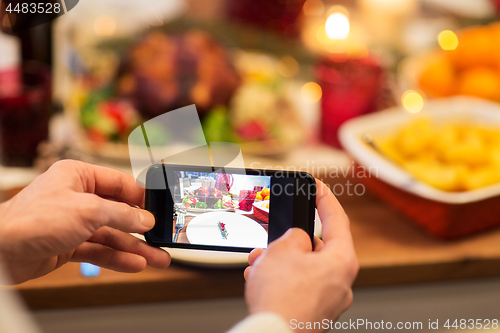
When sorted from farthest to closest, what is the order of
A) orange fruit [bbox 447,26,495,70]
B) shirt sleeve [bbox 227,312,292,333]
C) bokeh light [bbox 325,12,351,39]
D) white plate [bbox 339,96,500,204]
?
bokeh light [bbox 325,12,351,39], orange fruit [bbox 447,26,495,70], white plate [bbox 339,96,500,204], shirt sleeve [bbox 227,312,292,333]

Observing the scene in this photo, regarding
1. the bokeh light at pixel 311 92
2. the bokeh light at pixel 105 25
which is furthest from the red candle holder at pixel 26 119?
the bokeh light at pixel 311 92

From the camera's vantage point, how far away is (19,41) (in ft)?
1.86

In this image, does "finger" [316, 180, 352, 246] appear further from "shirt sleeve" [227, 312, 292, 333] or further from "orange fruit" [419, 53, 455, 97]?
"orange fruit" [419, 53, 455, 97]

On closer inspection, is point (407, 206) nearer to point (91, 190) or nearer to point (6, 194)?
point (91, 190)

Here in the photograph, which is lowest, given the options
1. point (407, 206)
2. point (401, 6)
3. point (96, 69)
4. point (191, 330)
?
point (191, 330)

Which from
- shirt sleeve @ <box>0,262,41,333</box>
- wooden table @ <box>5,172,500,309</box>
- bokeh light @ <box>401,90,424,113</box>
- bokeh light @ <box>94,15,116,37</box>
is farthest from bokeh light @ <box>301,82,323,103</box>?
shirt sleeve @ <box>0,262,41,333</box>

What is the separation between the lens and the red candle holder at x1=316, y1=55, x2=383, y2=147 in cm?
63

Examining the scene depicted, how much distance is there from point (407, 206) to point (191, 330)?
285mm

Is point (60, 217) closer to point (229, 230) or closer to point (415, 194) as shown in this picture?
point (229, 230)

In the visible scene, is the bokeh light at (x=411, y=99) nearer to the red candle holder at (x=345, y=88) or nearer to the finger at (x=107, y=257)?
the red candle holder at (x=345, y=88)

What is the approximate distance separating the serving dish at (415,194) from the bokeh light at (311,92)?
9.0 inches

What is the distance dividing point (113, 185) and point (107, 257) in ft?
0.20

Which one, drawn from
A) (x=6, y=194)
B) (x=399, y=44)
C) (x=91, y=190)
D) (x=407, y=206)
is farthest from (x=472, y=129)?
(x=6, y=194)

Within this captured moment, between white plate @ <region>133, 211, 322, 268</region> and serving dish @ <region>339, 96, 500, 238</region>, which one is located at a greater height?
serving dish @ <region>339, 96, 500, 238</region>
